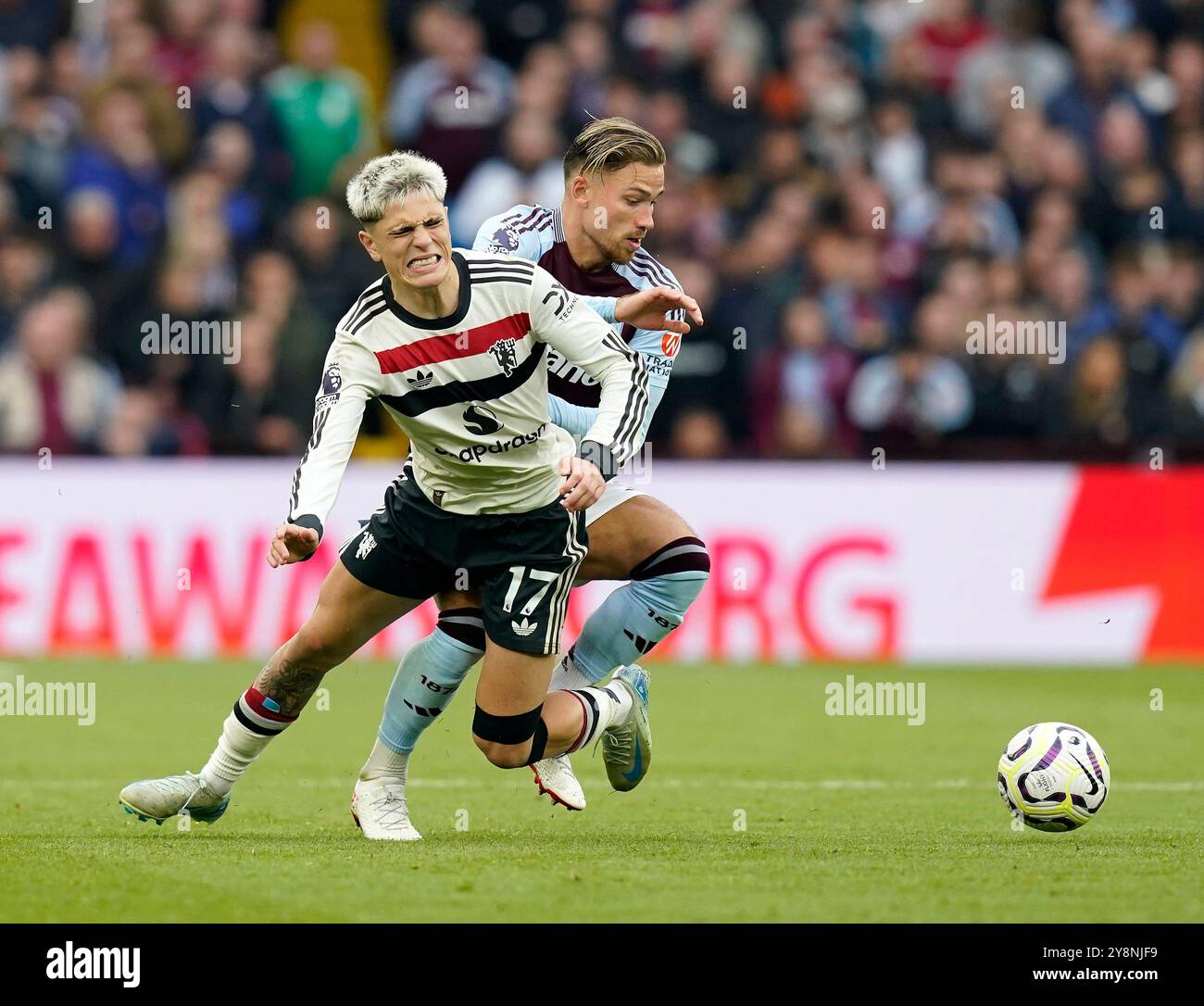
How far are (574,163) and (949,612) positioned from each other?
669 centimetres

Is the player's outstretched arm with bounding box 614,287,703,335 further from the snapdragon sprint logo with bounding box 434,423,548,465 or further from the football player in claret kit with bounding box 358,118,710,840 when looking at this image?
the snapdragon sprint logo with bounding box 434,423,548,465

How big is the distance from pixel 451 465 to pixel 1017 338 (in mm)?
9083

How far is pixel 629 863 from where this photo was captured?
6859mm

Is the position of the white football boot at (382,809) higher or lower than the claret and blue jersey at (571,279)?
lower

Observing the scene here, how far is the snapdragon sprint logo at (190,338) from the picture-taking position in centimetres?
1480

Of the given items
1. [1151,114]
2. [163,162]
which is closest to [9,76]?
[163,162]

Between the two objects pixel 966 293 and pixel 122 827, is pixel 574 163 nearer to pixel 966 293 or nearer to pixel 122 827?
pixel 122 827

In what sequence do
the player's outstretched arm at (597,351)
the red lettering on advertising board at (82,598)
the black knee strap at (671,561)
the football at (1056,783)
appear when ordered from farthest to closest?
the red lettering on advertising board at (82,598), the black knee strap at (671,561), the football at (1056,783), the player's outstretched arm at (597,351)

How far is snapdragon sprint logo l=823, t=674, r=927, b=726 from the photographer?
38.2 feet

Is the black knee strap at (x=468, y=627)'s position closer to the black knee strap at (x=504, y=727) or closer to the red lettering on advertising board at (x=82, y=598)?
the black knee strap at (x=504, y=727)

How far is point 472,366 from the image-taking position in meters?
7.00

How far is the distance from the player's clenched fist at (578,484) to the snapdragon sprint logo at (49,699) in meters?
5.24

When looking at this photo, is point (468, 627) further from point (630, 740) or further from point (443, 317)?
point (443, 317)

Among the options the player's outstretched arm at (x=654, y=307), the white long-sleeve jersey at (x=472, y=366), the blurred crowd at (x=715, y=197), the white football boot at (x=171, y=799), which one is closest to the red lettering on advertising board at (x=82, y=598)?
the blurred crowd at (x=715, y=197)
